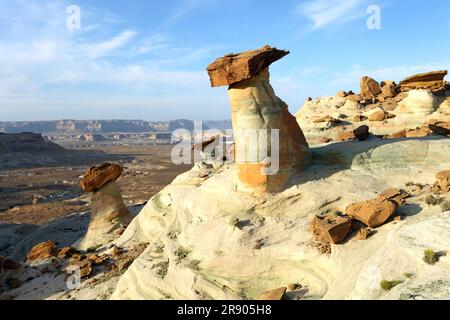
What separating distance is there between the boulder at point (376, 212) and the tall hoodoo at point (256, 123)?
2.74 meters

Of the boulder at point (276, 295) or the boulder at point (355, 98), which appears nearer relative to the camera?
the boulder at point (276, 295)

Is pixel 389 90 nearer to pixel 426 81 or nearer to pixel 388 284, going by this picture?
pixel 426 81

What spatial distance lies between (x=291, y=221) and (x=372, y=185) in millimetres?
2569

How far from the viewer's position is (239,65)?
1116 centimetres

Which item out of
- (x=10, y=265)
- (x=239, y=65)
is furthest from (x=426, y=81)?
(x=10, y=265)

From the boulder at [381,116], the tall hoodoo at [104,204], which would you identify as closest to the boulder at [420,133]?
the boulder at [381,116]

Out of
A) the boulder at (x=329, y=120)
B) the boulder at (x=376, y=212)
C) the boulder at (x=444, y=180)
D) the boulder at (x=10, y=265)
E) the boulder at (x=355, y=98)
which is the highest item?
the boulder at (x=355, y=98)

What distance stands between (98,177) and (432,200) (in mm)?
14203

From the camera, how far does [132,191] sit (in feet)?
153

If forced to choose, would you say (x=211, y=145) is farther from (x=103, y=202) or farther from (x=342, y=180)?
(x=342, y=180)

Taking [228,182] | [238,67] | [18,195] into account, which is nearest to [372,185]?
[228,182]

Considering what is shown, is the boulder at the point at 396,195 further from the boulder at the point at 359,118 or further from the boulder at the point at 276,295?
the boulder at the point at 359,118

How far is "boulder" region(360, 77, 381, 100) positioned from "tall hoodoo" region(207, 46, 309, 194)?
45.8ft

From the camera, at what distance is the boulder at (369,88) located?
23844 millimetres
